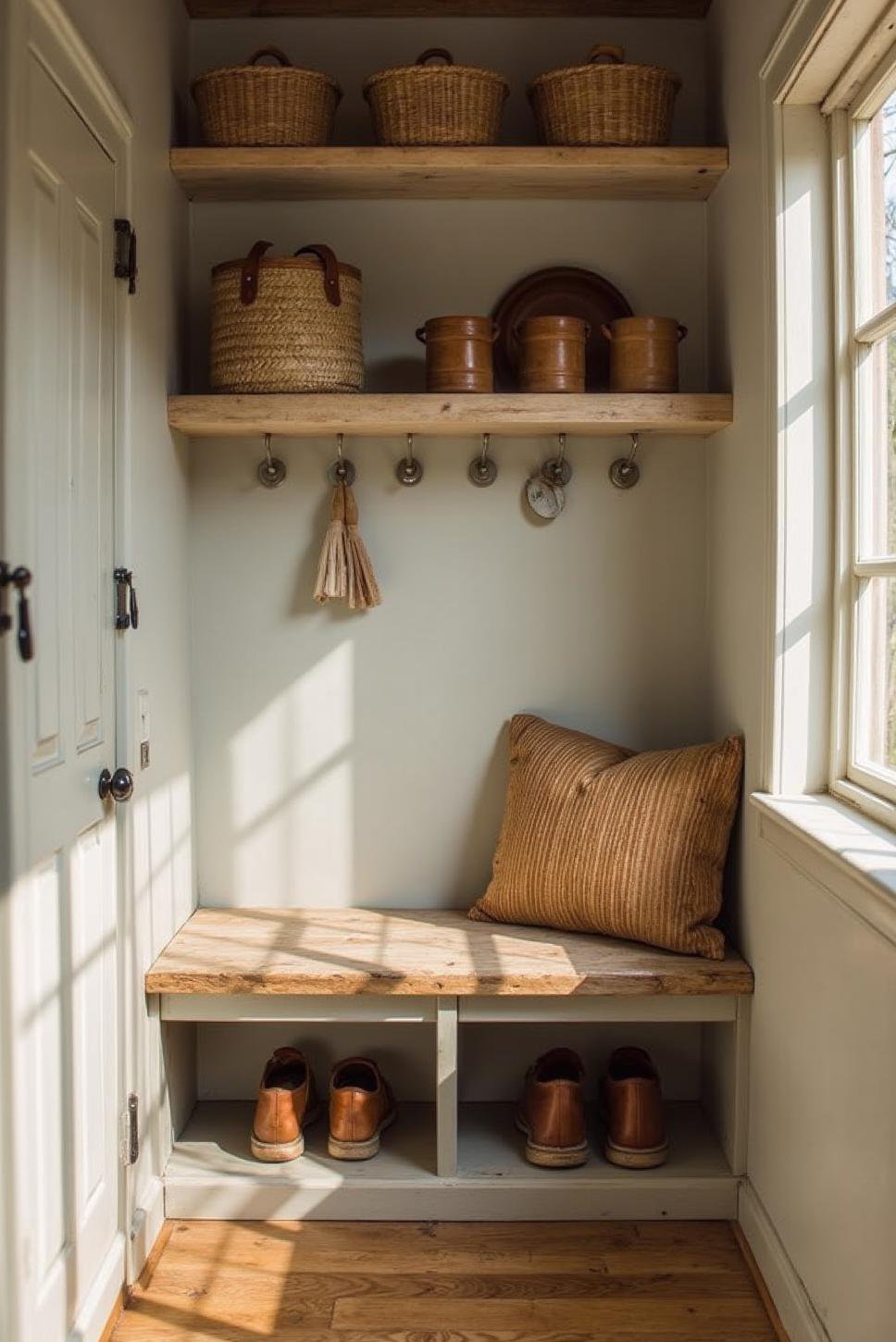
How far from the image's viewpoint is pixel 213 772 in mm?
3061

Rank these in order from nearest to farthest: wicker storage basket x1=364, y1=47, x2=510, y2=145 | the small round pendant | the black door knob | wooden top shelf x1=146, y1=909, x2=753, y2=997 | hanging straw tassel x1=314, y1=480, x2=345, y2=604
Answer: the black door knob < wooden top shelf x1=146, y1=909, x2=753, y2=997 < wicker storage basket x1=364, y1=47, x2=510, y2=145 < hanging straw tassel x1=314, y1=480, x2=345, y2=604 < the small round pendant

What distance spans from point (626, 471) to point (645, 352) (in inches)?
12.2

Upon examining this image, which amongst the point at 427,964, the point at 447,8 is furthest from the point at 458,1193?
the point at 447,8

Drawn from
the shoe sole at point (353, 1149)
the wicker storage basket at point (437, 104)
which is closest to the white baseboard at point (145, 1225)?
the shoe sole at point (353, 1149)

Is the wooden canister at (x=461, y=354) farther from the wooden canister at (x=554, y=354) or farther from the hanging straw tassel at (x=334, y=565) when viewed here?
the hanging straw tassel at (x=334, y=565)

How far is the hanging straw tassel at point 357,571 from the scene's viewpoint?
2932 mm

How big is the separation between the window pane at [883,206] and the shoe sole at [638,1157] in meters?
1.70

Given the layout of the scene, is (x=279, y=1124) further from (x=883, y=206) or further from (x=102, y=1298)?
(x=883, y=206)

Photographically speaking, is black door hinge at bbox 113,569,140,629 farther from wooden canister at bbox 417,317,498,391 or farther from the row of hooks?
wooden canister at bbox 417,317,498,391

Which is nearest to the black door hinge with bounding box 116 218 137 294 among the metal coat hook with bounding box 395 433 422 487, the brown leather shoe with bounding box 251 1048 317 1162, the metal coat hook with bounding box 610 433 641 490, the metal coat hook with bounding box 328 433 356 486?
the metal coat hook with bounding box 328 433 356 486

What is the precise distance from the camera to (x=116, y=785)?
89.3 inches

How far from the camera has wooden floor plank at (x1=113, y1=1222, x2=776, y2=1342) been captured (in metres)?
2.30

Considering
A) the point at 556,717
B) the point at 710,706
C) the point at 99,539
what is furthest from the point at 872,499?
the point at 99,539

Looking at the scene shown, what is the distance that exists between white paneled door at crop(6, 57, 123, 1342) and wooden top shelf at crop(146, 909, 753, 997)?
33cm
